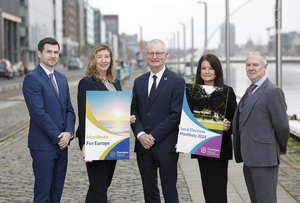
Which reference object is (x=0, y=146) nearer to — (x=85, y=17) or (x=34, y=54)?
(x=34, y=54)

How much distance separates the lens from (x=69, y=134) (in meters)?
4.66

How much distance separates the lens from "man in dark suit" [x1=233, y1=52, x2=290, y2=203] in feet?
13.3

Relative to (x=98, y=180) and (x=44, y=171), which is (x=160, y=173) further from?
(x=44, y=171)

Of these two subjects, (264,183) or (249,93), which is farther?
(249,93)

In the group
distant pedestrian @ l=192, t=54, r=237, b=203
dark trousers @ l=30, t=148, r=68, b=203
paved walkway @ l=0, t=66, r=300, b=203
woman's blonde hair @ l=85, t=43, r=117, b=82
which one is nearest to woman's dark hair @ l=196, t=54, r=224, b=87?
distant pedestrian @ l=192, t=54, r=237, b=203

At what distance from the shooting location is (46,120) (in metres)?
4.46

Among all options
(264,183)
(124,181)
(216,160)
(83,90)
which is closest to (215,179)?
(216,160)

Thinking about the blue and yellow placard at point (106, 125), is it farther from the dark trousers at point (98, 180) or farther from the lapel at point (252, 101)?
the lapel at point (252, 101)

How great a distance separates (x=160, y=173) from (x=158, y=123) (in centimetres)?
53

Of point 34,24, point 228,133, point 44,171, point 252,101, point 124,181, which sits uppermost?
point 34,24

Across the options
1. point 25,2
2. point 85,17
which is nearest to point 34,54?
point 25,2

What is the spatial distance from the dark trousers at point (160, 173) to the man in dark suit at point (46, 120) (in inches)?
33.6

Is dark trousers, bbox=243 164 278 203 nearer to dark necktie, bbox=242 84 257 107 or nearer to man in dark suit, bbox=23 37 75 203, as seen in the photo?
dark necktie, bbox=242 84 257 107

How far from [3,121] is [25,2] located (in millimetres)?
78351
